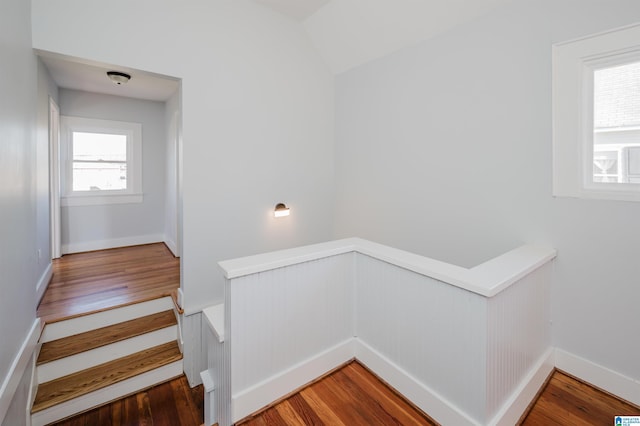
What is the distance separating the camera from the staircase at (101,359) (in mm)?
2209

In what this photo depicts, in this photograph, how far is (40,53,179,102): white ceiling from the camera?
3283mm

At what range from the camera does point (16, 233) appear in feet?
6.01

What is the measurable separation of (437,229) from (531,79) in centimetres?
128

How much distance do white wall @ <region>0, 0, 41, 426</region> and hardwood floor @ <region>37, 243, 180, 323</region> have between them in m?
0.59

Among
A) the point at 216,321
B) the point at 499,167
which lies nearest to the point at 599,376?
the point at 499,167

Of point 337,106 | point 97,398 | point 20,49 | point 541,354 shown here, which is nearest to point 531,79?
point 541,354

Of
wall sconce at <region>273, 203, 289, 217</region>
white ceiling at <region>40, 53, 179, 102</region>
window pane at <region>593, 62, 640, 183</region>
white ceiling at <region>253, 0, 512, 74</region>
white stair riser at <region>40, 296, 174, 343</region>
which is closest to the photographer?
window pane at <region>593, 62, 640, 183</region>

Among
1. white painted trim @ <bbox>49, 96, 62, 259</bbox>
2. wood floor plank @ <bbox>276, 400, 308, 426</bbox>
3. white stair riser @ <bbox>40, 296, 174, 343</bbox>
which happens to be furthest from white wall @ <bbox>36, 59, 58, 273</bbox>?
wood floor plank @ <bbox>276, 400, 308, 426</bbox>

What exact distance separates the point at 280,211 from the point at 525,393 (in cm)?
241

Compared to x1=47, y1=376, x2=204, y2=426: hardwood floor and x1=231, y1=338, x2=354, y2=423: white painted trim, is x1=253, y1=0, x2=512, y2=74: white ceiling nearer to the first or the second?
x1=231, y1=338, x2=354, y2=423: white painted trim

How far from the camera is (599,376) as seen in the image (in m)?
1.81

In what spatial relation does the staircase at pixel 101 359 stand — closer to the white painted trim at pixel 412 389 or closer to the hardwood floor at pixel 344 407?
the hardwood floor at pixel 344 407

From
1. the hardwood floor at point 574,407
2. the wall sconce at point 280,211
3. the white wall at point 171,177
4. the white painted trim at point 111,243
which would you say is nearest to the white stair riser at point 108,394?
the wall sconce at point 280,211

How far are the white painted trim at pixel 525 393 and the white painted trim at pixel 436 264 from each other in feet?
2.06
